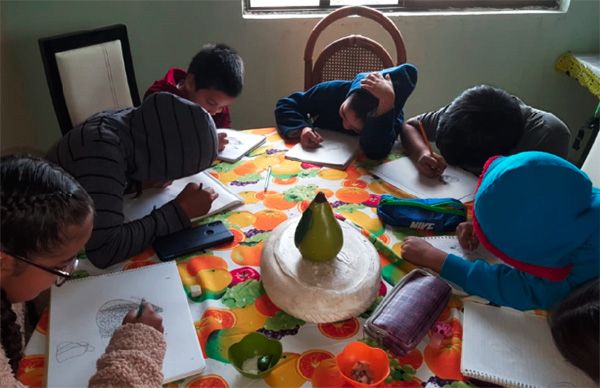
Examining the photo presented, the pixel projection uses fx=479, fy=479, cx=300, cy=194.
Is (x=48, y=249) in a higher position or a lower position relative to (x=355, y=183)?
higher

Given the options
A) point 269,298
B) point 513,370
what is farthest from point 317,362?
point 513,370

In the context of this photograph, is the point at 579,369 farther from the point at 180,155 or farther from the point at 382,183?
the point at 180,155

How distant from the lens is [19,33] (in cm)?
212

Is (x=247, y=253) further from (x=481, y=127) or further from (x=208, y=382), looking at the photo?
(x=481, y=127)

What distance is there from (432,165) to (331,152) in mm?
313

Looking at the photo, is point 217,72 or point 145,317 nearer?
point 145,317

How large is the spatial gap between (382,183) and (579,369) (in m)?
0.69

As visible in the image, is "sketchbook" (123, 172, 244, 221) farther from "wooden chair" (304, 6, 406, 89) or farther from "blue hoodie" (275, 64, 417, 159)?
"wooden chair" (304, 6, 406, 89)

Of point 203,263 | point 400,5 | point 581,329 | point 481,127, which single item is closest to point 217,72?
point 203,263

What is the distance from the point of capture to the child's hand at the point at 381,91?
1456 mm

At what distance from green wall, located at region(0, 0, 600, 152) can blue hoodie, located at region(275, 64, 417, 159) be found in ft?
2.58

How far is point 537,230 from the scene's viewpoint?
2.88 feet

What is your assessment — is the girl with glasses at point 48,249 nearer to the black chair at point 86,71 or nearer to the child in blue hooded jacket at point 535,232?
the child in blue hooded jacket at point 535,232

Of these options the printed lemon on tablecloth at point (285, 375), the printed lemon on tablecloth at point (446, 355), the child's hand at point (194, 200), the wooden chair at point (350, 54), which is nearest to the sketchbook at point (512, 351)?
the printed lemon on tablecloth at point (446, 355)
